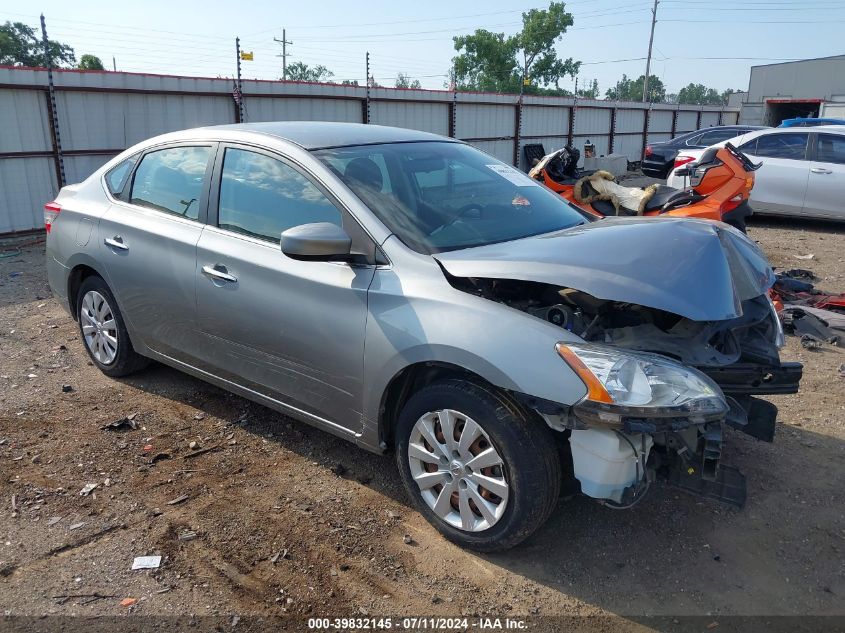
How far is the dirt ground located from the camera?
9.36 feet

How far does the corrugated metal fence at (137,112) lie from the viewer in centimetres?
1027

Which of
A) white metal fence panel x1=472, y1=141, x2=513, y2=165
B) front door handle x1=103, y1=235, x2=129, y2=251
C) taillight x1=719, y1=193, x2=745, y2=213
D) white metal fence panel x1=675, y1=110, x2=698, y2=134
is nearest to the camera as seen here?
front door handle x1=103, y1=235, x2=129, y2=251

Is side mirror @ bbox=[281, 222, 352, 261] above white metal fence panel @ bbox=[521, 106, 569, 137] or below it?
below

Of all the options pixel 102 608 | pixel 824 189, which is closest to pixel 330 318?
pixel 102 608

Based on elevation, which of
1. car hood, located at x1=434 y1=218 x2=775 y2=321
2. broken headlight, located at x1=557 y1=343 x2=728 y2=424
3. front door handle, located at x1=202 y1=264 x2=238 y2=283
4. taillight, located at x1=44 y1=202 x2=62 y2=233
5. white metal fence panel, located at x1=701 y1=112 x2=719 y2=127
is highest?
white metal fence panel, located at x1=701 y1=112 x2=719 y2=127

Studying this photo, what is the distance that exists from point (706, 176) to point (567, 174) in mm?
1862

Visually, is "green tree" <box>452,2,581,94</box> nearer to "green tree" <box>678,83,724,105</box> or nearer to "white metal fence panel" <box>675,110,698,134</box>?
"white metal fence panel" <box>675,110,698,134</box>

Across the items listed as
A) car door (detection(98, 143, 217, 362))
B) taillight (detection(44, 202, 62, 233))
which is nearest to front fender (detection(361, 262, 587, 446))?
car door (detection(98, 143, 217, 362))

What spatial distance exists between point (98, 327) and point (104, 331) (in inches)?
2.7

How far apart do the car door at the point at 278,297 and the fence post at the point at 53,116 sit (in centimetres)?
803

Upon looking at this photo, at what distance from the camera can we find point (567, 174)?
9.33 m

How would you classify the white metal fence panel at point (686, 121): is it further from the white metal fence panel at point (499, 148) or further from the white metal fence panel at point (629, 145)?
the white metal fence panel at point (499, 148)

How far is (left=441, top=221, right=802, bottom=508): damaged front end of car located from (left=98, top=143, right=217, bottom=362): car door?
1.79 metres

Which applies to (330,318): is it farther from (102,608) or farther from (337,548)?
(102,608)
